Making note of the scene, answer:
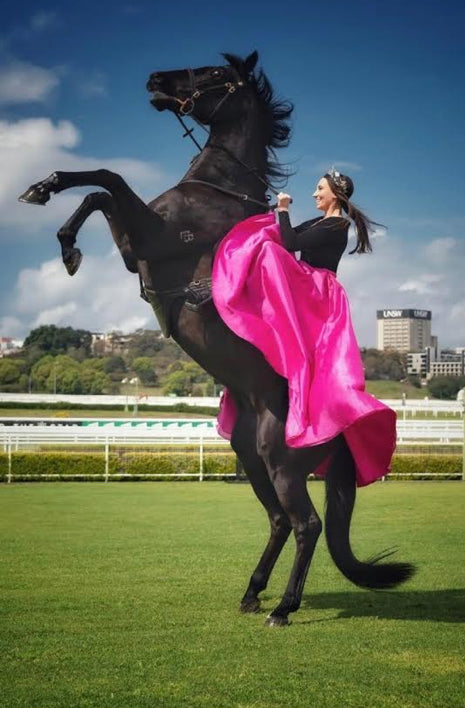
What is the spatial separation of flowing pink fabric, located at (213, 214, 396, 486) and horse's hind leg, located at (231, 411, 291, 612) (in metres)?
0.49

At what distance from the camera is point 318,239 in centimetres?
578

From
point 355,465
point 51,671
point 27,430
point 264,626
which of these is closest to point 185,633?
point 264,626

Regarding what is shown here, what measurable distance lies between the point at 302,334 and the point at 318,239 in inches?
26.6

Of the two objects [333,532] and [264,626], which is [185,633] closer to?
[264,626]

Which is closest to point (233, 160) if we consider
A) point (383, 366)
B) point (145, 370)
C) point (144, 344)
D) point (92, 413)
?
point (92, 413)

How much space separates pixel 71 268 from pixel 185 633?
2199mm

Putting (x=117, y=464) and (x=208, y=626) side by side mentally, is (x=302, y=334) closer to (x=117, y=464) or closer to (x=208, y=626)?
(x=208, y=626)

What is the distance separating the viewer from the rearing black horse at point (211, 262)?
542cm

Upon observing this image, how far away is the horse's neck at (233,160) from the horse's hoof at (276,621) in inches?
108

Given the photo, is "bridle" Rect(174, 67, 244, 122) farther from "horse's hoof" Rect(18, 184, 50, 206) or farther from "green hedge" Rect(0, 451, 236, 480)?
"green hedge" Rect(0, 451, 236, 480)

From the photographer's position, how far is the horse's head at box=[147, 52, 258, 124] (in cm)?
587

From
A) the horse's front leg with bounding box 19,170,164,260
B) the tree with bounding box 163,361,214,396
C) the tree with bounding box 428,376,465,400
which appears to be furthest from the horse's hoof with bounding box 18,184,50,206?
the tree with bounding box 428,376,465,400

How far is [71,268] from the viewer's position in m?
5.26

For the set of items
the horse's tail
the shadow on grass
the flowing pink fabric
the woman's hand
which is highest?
the woman's hand
